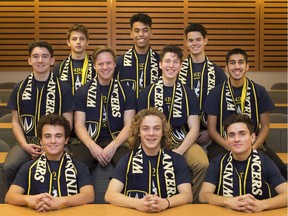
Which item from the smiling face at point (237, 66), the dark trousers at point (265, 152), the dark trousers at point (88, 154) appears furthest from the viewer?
the smiling face at point (237, 66)

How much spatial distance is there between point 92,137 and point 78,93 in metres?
0.40

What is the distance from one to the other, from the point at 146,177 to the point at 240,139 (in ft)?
2.20

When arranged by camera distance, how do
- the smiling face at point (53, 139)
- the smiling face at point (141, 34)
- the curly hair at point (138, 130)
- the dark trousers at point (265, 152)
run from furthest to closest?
the smiling face at point (141, 34)
the dark trousers at point (265, 152)
the curly hair at point (138, 130)
the smiling face at point (53, 139)

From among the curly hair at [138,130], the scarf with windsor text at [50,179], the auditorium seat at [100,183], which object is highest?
the curly hair at [138,130]

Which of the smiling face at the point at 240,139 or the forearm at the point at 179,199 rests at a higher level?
the smiling face at the point at 240,139

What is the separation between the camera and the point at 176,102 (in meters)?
4.63

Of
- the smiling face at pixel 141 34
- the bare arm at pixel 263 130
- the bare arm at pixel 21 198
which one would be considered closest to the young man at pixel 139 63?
the smiling face at pixel 141 34

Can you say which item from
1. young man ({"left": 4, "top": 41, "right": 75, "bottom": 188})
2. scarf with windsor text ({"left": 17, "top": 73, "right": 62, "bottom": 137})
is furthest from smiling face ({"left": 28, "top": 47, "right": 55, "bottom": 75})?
scarf with windsor text ({"left": 17, "top": 73, "right": 62, "bottom": 137})

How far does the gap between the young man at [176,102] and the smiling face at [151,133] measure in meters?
0.75

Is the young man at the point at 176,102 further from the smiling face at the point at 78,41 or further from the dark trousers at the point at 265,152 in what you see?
the smiling face at the point at 78,41

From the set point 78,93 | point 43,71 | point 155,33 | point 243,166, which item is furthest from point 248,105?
point 155,33

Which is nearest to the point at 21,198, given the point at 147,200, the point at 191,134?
the point at 147,200

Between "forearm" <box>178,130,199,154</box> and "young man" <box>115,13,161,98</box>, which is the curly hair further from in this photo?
"young man" <box>115,13,161,98</box>

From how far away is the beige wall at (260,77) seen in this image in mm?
9727
